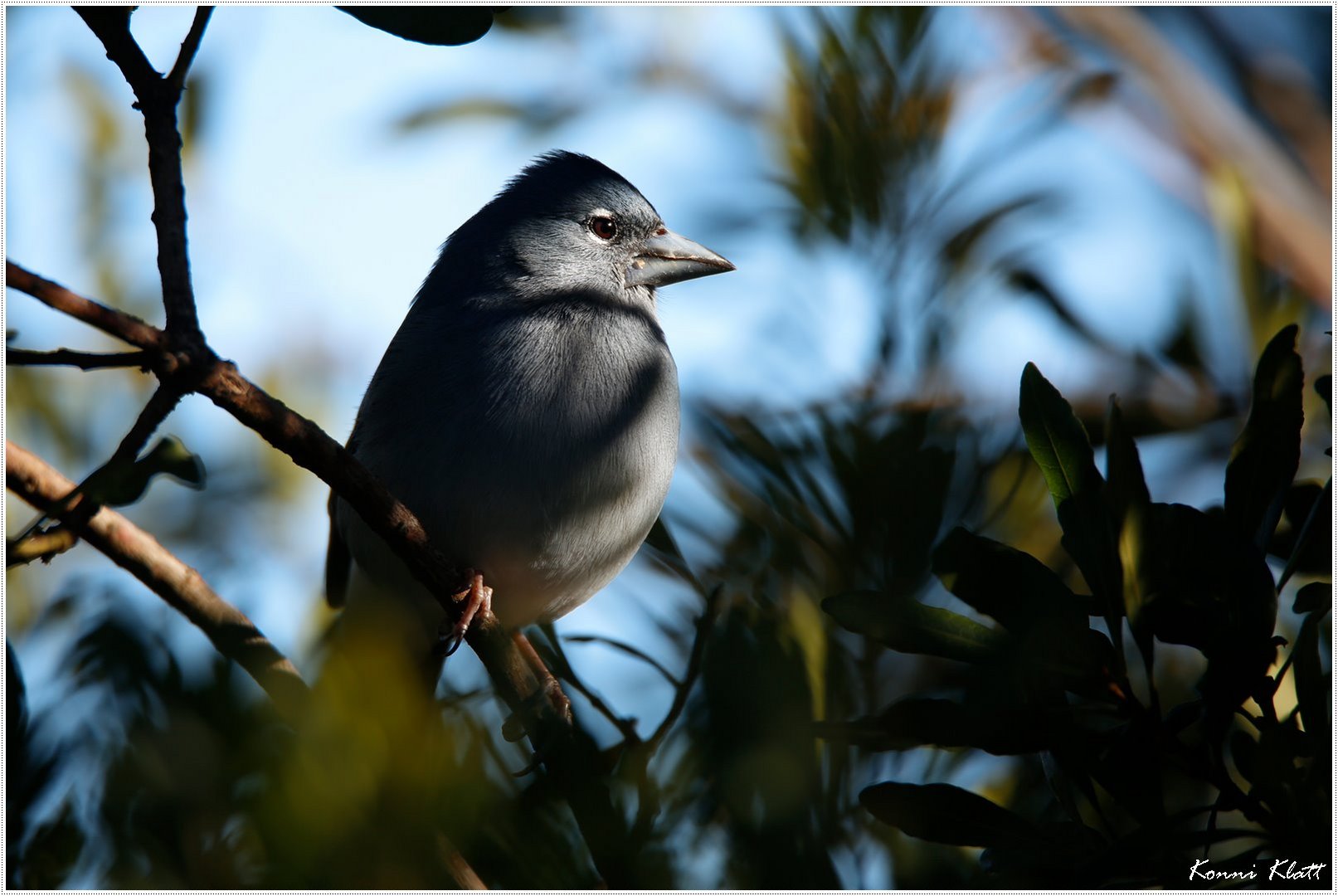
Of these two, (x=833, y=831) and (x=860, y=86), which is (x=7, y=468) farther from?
(x=860, y=86)

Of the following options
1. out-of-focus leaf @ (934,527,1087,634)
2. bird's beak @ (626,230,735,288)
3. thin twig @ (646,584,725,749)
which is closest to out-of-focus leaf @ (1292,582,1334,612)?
out-of-focus leaf @ (934,527,1087,634)

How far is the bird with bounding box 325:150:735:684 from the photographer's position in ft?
9.71

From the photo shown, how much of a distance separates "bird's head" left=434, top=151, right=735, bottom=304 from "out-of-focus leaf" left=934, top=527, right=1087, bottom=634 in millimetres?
2610

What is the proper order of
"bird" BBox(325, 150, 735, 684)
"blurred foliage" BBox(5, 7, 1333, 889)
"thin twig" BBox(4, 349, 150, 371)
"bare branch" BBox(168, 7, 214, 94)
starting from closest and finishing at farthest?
"blurred foliage" BBox(5, 7, 1333, 889)
"thin twig" BBox(4, 349, 150, 371)
"bare branch" BBox(168, 7, 214, 94)
"bird" BBox(325, 150, 735, 684)

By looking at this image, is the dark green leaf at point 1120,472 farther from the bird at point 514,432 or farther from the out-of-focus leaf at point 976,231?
the bird at point 514,432

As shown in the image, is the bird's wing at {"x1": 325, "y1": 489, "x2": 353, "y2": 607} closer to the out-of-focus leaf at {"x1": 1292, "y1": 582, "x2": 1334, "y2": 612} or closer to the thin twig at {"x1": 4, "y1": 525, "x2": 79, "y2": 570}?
the thin twig at {"x1": 4, "y1": 525, "x2": 79, "y2": 570}

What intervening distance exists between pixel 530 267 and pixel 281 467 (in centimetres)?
116

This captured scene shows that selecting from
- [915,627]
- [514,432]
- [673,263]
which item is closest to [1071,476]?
[915,627]

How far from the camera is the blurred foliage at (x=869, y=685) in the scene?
88 cm

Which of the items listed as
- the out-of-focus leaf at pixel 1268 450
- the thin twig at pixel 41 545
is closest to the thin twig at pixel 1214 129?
the out-of-focus leaf at pixel 1268 450

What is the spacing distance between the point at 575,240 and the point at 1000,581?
300 cm

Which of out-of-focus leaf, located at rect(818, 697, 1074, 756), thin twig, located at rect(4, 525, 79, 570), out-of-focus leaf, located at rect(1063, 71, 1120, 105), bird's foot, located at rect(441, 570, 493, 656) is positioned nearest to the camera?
out-of-focus leaf, located at rect(818, 697, 1074, 756)

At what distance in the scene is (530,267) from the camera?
3811 mm

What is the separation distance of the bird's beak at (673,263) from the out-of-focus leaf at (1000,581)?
292cm
